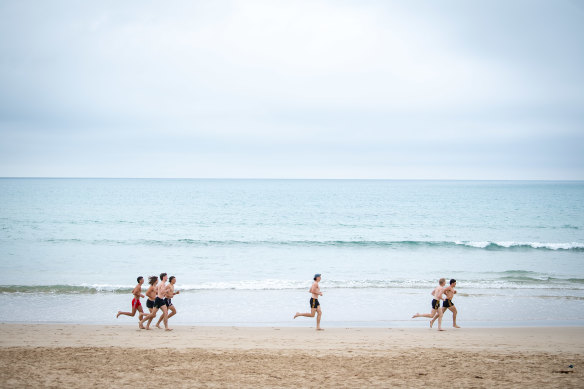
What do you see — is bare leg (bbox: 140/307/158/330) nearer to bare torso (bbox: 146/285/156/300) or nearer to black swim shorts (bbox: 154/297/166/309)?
black swim shorts (bbox: 154/297/166/309)

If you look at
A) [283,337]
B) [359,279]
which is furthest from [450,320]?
[359,279]

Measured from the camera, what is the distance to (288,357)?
9266mm

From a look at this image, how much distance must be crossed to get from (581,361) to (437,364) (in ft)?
9.74

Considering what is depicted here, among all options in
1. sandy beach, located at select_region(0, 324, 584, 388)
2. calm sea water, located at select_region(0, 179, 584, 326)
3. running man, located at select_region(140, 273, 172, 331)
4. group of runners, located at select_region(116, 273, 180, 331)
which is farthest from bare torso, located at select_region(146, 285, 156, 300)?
calm sea water, located at select_region(0, 179, 584, 326)

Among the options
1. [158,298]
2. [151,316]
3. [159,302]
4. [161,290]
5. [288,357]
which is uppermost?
[161,290]

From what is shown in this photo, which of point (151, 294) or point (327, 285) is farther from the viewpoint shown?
point (327, 285)

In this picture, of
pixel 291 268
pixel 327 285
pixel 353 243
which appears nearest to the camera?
pixel 327 285

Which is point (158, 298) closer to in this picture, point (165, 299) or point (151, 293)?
point (165, 299)

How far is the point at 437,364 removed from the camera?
8.73 metres

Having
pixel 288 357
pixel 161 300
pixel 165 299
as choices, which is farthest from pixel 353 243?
pixel 288 357

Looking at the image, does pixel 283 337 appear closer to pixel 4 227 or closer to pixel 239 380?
pixel 239 380

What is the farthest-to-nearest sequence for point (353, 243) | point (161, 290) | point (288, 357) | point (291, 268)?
point (353, 243) < point (291, 268) < point (161, 290) < point (288, 357)

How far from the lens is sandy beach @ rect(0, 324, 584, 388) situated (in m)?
7.77

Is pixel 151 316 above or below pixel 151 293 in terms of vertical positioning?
below
